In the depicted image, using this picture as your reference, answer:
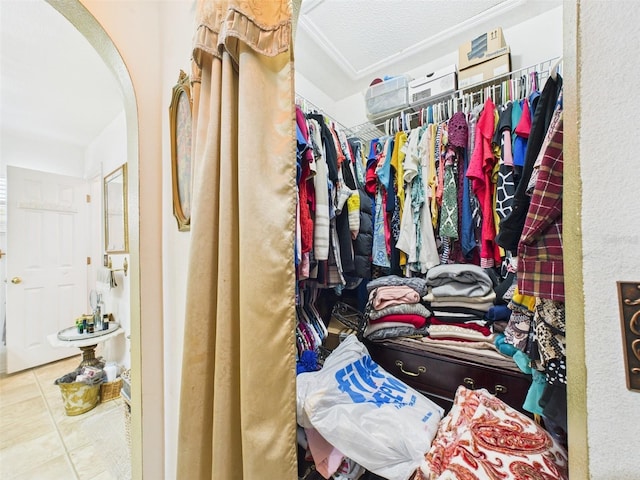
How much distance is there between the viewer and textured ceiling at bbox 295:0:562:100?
147cm

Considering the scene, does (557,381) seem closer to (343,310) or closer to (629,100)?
(629,100)

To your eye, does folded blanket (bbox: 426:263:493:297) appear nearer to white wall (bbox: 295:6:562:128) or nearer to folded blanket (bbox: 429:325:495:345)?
folded blanket (bbox: 429:325:495:345)

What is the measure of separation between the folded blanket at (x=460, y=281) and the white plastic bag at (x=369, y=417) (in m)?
0.51

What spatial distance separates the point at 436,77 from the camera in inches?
63.5

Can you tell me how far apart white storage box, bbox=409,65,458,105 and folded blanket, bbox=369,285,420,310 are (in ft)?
4.04

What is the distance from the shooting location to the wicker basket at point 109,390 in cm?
217

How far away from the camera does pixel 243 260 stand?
24.7 inches

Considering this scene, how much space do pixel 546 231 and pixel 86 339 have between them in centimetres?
307

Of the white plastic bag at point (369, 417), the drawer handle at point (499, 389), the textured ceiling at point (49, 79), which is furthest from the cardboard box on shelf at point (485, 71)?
the textured ceiling at point (49, 79)

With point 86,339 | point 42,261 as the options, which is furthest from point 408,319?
point 42,261

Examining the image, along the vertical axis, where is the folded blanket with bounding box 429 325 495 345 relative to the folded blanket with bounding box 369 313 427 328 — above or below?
below

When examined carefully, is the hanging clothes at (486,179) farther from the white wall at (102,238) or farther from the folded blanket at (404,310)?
the white wall at (102,238)

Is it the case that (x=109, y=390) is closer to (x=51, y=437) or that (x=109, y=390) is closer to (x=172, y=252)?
(x=51, y=437)

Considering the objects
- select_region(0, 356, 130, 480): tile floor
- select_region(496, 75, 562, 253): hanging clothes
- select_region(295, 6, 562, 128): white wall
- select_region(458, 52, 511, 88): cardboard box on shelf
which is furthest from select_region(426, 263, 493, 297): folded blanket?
select_region(0, 356, 130, 480): tile floor
